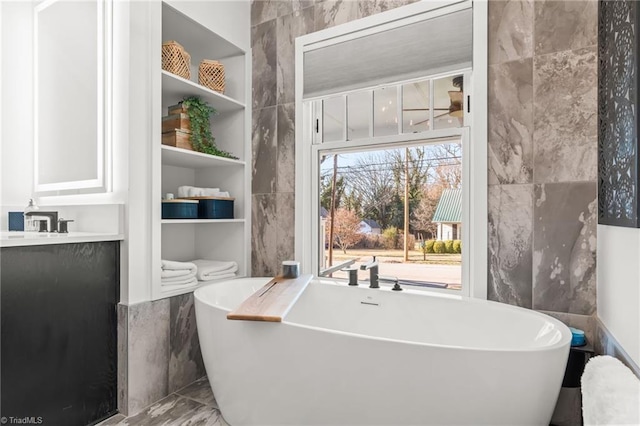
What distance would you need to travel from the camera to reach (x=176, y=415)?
1.84m

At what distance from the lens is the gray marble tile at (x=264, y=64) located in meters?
2.55

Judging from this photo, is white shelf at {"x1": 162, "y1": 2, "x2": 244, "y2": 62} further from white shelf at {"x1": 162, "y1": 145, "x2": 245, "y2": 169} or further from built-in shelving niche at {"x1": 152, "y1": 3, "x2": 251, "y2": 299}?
white shelf at {"x1": 162, "y1": 145, "x2": 245, "y2": 169}

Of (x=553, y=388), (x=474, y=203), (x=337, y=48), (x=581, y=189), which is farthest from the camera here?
(x=337, y=48)

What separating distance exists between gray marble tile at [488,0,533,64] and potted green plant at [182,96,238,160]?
169 cm

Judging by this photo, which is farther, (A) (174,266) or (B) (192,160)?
(B) (192,160)

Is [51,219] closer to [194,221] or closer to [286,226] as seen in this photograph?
[194,221]

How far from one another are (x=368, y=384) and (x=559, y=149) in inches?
54.0

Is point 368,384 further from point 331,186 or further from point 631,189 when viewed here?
point 331,186

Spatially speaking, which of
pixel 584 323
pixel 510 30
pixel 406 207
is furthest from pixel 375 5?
pixel 584 323

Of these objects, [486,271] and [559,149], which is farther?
[486,271]

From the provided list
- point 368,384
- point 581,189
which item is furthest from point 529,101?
point 368,384

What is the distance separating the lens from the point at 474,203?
1.89 meters

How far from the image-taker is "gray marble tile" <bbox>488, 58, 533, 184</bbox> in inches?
69.7

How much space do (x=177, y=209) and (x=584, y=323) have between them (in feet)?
7.14
